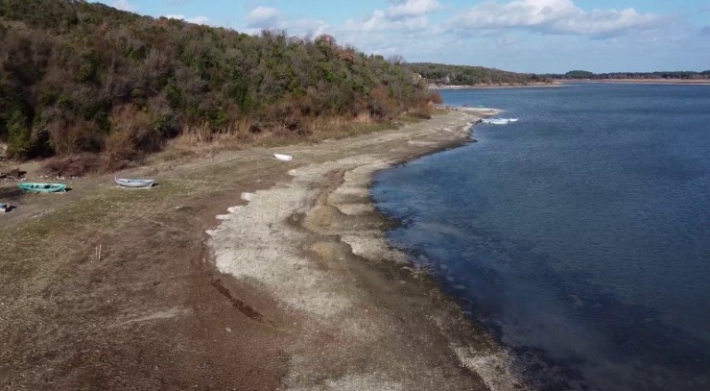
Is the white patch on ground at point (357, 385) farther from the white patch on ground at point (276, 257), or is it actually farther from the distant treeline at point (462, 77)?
the distant treeline at point (462, 77)

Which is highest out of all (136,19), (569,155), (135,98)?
(136,19)

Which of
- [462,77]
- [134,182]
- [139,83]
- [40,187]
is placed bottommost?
[462,77]

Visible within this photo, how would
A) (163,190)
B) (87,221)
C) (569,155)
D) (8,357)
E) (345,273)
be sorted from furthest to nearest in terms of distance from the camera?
(569,155), (163,190), (87,221), (345,273), (8,357)

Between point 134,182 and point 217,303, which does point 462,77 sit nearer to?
point 134,182

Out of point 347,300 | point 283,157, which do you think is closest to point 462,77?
point 283,157

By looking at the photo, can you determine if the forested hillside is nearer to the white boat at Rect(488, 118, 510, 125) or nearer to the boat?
the boat

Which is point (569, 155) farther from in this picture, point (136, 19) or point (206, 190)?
point (136, 19)

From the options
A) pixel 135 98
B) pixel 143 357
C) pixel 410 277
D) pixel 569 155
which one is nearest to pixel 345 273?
pixel 410 277
